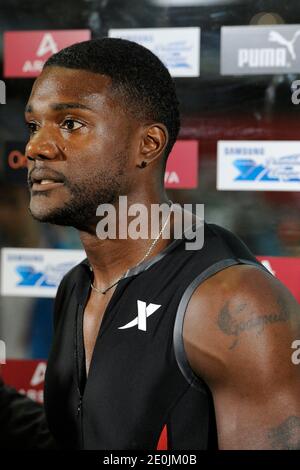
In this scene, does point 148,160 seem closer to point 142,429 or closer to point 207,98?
point 142,429

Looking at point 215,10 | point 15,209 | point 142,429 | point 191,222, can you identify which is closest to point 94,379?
point 142,429

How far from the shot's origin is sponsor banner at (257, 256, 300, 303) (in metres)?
1.74

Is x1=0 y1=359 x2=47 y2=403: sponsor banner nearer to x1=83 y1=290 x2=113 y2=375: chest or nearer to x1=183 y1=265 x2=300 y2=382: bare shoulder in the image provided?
x1=83 y1=290 x2=113 y2=375: chest

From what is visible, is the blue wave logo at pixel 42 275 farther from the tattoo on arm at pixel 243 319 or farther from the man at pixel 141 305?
the tattoo on arm at pixel 243 319

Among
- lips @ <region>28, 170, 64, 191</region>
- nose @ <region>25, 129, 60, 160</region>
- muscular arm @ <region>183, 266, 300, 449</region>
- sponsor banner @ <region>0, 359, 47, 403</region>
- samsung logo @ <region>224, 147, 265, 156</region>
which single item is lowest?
sponsor banner @ <region>0, 359, 47, 403</region>

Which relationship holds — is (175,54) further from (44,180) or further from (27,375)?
(27,375)

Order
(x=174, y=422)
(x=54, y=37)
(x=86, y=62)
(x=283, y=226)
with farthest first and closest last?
(x=54, y=37), (x=283, y=226), (x=86, y=62), (x=174, y=422)

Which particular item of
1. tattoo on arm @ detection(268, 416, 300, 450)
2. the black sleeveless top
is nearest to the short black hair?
the black sleeveless top

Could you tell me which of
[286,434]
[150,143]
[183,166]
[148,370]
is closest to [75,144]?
[150,143]

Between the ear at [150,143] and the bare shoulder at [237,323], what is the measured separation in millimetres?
294

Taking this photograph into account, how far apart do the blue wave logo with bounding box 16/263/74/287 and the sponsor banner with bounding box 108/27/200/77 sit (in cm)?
76

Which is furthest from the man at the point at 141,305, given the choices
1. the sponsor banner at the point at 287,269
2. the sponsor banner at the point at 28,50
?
the sponsor banner at the point at 28,50

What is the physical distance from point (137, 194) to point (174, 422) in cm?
44

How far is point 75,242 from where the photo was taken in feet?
6.20
